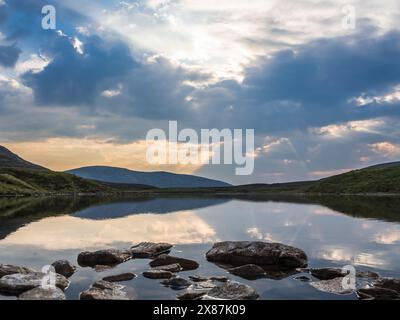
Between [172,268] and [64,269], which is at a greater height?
[64,269]

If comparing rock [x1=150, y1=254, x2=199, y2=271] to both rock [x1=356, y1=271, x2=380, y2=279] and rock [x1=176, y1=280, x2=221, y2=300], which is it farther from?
rock [x1=356, y1=271, x2=380, y2=279]

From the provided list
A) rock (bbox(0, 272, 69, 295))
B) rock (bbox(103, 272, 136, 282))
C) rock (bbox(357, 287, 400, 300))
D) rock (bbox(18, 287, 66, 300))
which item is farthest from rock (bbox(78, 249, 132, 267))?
rock (bbox(357, 287, 400, 300))

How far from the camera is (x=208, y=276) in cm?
2877

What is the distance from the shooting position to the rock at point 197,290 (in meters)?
22.8

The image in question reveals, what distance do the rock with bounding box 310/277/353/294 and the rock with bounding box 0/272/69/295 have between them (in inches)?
616

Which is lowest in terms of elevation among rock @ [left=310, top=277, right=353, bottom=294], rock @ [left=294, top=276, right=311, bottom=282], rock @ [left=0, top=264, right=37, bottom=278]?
rock @ [left=294, top=276, right=311, bottom=282]

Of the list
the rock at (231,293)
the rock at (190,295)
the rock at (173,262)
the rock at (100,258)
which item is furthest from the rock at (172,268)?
the rock at (231,293)

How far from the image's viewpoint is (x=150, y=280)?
1081 inches

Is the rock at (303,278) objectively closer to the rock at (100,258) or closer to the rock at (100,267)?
the rock at (100,267)

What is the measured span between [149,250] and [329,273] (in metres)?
16.5

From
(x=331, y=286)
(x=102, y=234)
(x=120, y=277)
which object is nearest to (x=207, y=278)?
(x=120, y=277)

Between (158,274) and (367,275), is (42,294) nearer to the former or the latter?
(158,274)

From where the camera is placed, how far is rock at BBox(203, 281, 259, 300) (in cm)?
2233
